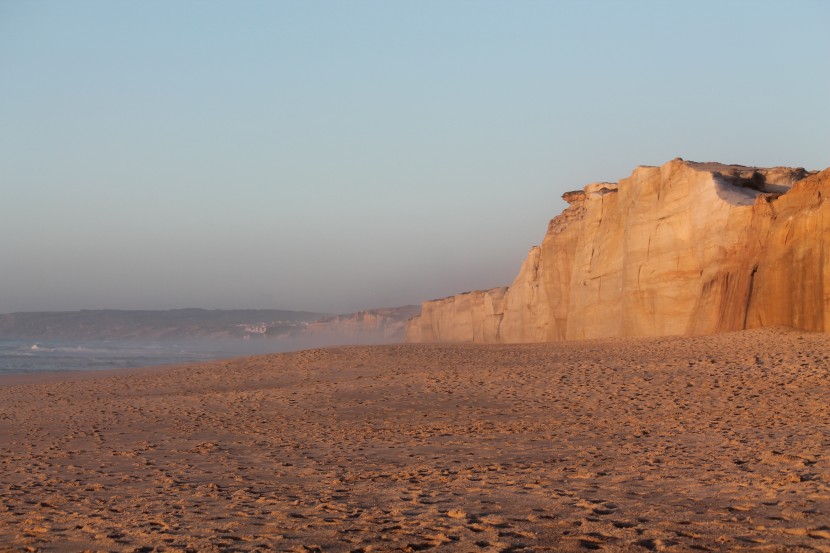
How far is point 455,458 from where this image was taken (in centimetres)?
884

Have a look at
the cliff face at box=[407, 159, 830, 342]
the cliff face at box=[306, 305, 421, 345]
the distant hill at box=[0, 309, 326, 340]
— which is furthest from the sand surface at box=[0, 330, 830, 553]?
the distant hill at box=[0, 309, 326, 340]

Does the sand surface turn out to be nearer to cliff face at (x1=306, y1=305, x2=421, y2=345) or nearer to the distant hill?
cliff face at (x1=306, y1=305, x2=421, y2=345)

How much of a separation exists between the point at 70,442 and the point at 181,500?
4.96 metres

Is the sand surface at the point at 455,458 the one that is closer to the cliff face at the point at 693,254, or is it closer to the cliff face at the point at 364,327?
the cliff face at the point at 693,254

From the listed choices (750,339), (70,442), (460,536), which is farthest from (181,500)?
(750,339)

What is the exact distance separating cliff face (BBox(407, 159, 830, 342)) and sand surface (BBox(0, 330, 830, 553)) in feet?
5.16

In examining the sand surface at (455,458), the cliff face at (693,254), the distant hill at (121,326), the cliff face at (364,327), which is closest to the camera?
the sand surface at (455,458)

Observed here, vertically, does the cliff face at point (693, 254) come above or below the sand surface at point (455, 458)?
→ above

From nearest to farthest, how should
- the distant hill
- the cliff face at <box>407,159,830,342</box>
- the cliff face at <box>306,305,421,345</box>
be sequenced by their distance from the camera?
the cliff face at <box>407,159,830,342</box>
the cliff face at <box>306,305,421,345</box>
the distant hill

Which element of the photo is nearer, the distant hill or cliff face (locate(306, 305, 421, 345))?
cliff face (locate(306, 305, 421, 345))

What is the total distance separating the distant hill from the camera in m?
158

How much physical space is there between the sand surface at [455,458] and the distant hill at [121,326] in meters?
130

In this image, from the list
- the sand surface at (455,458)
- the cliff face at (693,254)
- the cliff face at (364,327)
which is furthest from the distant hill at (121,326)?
the sand surface at (455,458)

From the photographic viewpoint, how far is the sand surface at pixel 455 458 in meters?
5.51
